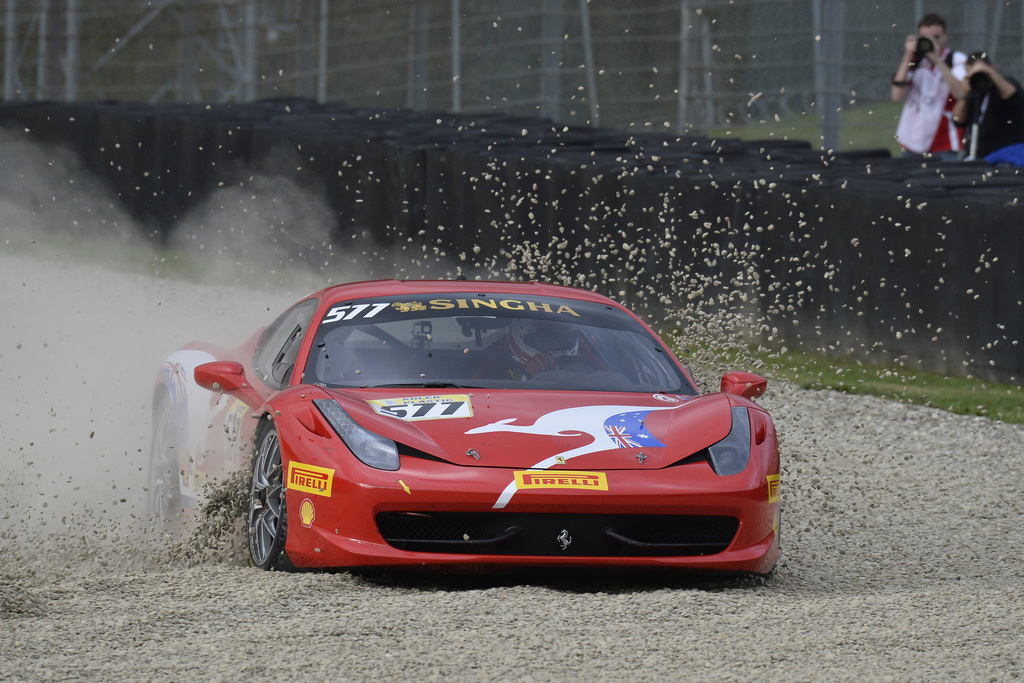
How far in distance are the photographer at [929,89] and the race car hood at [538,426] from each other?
27.6 ft

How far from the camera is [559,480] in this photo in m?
4.91

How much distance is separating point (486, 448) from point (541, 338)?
1.32m

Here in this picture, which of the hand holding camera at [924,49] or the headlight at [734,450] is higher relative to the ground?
the hand holding camera at [924,49]

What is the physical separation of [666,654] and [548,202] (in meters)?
7.97

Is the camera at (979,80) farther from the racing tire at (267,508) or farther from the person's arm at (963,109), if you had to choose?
the racing tire at (267,508)

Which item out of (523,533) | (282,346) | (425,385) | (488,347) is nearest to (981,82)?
(488,347)

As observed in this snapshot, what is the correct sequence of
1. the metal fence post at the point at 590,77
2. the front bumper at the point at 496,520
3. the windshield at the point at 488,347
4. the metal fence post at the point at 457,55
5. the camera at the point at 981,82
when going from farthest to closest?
the metal fence post at the point at 457,55 → the metal fence post at the point at 590,77 → the camera at the point at 981,82 → the windshield at the point at 488,347 → the front bumper at the point at 496,520

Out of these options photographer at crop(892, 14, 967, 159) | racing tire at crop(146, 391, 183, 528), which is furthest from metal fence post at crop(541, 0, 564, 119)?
racing tire at crop(146, 391, 183, 528)

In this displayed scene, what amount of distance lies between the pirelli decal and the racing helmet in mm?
1287

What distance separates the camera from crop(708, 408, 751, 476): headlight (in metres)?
5.16

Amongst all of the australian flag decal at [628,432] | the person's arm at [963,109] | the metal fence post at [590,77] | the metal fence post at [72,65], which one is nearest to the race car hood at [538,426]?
the australian flag decal at [628,432]

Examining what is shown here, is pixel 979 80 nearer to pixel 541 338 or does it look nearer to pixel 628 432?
pixel 541 338

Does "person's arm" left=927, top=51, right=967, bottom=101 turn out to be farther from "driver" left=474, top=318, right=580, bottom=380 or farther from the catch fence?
"driver" left=474, top=318, right=580, bottom=380

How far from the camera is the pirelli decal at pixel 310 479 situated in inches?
197
